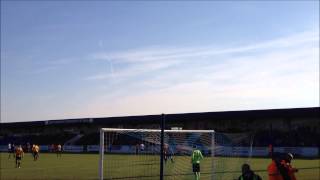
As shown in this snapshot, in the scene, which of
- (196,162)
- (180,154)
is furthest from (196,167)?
(180,154)

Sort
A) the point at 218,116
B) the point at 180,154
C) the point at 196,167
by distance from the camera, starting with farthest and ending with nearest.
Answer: the point at 218,116, the point at 196,167, the point at 180,154

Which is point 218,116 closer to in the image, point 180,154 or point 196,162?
point 196,162

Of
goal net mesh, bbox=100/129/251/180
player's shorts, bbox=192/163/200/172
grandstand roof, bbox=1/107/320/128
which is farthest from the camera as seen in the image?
Answer: grandstand roof, bbox=1/107/320/128

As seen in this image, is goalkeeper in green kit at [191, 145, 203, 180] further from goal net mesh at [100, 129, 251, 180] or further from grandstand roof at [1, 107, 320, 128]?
grandstand roof at [1, 107, 320, 128]

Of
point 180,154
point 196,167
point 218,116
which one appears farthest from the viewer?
point 218,116

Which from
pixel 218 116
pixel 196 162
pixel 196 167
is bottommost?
pixel 196 167

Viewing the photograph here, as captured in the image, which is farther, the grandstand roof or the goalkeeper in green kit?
the grandstand roof

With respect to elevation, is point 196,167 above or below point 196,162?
below

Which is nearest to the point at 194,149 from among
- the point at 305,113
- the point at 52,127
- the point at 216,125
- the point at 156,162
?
the point at 156,162

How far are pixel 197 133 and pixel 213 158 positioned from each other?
1.14 m

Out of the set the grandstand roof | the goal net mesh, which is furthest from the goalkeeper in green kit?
the grandstand roof

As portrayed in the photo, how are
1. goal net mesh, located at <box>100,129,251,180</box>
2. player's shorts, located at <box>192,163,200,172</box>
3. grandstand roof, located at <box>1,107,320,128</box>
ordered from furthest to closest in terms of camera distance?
grandstand roof, located at <box>1,107,320,128</box> < player's shorts, located at <box>192,163,200,172</box> < goal net mesh, located at <box>100,129,251,180</box>

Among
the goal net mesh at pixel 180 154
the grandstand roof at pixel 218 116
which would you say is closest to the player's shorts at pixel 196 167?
the goal net mesh at pixel 180 154

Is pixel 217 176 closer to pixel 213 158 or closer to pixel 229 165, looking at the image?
pixel 213 158
